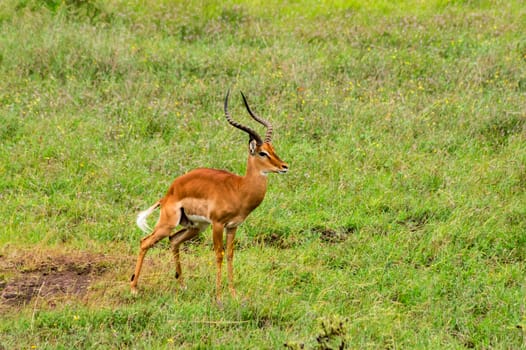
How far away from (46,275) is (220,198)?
5.58 ft

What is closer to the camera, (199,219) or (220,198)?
(220,198)

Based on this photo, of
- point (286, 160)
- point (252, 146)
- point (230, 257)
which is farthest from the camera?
point (286, 160)

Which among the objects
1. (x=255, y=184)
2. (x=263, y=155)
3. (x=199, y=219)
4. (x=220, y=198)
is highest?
(x=263, y=155)

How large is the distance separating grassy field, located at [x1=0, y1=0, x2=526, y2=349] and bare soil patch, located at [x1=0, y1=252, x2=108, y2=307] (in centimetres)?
2

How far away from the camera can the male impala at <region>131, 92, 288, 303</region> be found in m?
6.58

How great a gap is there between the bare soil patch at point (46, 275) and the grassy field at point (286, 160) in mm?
21

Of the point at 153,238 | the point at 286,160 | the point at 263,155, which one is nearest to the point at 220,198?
the point at 263,155

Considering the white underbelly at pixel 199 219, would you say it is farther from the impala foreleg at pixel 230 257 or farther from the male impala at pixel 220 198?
the impala foreleg at pixel 230 257

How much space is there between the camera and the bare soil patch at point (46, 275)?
6.65 metres

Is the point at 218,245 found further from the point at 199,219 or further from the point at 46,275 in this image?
the point at 46,275

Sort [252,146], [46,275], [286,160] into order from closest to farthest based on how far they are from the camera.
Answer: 1. [252,146]
2. [46,275]
3. [286,160]

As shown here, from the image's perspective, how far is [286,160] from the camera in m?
9.28

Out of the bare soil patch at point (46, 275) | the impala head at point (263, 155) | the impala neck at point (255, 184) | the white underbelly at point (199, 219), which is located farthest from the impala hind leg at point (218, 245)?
the bare soil patch at point (46, 275)

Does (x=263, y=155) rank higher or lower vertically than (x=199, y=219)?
higher
